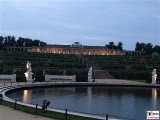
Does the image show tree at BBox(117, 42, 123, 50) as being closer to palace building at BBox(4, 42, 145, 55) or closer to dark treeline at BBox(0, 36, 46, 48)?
palace building at BBox(4, 42, 145, 55)

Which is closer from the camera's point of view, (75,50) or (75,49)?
(75,49)

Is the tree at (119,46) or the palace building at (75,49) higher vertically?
the tree at (119,46)

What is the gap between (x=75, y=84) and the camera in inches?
1790

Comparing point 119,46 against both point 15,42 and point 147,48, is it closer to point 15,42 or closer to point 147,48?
point 147,48

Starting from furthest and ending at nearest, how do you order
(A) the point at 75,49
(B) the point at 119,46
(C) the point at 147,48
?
(B) the point at 119,46 → (A) the point at 75,49 → (C) the point at 147,48

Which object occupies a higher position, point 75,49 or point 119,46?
point 119,46

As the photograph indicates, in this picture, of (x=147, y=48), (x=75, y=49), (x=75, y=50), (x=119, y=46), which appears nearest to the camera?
(x=147, y=48)

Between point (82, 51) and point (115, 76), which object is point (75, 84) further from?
point (82, 51)

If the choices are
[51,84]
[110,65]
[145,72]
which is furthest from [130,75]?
[51,84]

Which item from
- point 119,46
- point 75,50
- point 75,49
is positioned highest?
point 119,46

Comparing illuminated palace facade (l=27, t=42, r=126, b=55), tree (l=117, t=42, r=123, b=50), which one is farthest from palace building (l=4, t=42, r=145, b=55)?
tree (l=117, t=42, r=123, b=50)

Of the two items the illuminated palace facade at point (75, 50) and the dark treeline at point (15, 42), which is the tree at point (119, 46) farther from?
the dark treeline at point (15, 42)

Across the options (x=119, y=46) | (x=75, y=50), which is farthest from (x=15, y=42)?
(x=119, y=46)

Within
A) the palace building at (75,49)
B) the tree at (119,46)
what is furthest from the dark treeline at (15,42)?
the tree at (119,46)
